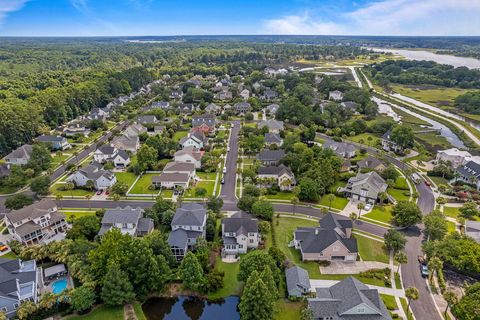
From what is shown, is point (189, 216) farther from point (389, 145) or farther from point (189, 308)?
point (389, 145)

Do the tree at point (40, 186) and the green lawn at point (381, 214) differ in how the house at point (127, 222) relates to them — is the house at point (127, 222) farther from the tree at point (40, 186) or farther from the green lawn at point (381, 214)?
the green lawn at point (381, 214)

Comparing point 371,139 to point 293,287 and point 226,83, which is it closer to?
point 293,287

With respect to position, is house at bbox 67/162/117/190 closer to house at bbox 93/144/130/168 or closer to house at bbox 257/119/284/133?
house at bbox 93/144/130/168

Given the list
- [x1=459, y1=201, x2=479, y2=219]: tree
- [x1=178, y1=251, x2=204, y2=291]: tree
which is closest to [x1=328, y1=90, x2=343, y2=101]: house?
A: [x1=459, y1=201, x2=479, y2=219]: tree

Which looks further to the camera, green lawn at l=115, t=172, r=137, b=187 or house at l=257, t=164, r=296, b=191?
green lawn at l=115, t=172, r=137, b=187

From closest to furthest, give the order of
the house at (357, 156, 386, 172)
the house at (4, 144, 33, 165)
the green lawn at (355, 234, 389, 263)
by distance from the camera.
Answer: the green lawn at (355, 234, 389, 263), the house at (357, 156, 386, 172), the house at (4, 144, 33, 165)

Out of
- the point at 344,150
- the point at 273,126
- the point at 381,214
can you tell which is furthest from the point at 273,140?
the point at 381,214
